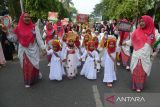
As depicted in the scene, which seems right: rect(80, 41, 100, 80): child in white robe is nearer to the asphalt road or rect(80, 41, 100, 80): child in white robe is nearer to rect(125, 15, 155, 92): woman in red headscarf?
the asphalt road

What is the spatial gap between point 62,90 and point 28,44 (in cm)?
161

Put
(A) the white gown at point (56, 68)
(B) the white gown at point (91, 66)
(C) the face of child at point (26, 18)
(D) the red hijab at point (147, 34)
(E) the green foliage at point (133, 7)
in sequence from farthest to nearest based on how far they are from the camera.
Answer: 1. (E) the green foliage at point (133, 7)
2. (B) the white gown at point (91, 66)
3. (A) the white gown at point (56, 68)
4. (C) the face of child at point (26, 18)
5. (D) the red hijab at point (147, 34)

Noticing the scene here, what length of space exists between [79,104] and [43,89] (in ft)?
5.70

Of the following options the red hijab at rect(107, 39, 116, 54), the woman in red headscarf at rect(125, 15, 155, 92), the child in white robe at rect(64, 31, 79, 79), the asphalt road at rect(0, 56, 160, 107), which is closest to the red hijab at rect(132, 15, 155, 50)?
A: the woman in red headscarf at rect(125, 15, 155, 92)

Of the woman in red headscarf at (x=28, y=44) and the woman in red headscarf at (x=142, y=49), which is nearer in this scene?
the woman in red headscarf at (x=142, y=49)

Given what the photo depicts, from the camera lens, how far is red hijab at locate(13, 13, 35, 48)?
354 inches

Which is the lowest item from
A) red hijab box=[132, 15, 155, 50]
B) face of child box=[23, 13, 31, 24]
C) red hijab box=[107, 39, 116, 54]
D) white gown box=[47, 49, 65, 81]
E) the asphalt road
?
the asphalt road

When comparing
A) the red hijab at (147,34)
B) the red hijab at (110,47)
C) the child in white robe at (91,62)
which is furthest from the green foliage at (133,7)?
the red hijab at (147,34)

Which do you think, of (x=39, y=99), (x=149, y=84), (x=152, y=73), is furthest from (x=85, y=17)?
(x=39, y=99)

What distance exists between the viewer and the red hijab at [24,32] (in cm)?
899

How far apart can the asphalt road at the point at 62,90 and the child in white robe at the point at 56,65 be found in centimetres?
21

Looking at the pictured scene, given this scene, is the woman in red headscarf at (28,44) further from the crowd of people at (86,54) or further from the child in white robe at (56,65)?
the child in white robe at (56,65)

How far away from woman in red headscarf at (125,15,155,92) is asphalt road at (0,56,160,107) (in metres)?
0.44

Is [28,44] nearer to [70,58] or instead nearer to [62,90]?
[62,90]
